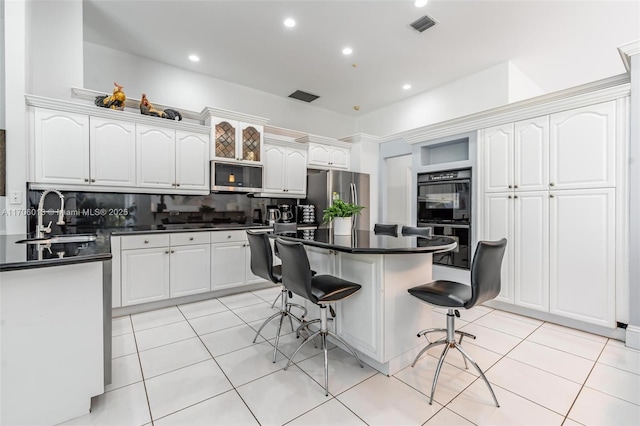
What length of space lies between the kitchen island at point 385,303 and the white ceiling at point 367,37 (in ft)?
8.79

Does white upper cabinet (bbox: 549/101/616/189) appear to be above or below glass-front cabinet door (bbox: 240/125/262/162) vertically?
below

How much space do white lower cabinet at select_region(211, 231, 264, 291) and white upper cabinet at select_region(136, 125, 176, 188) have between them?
92 centimetres

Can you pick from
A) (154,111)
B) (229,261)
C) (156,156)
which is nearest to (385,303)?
(229,261)

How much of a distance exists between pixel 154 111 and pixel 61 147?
1.03m

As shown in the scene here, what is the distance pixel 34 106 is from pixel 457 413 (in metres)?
4.34

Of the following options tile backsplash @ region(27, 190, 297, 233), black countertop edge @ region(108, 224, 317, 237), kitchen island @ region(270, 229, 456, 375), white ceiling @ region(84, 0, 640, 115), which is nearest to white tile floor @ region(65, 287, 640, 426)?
kitchen island @ region(270, 229, 456, 375)

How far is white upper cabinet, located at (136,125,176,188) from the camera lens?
10.8 feet

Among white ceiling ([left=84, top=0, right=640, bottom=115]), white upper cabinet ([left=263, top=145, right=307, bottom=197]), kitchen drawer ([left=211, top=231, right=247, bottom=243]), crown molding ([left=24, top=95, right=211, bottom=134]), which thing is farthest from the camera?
white upper cabinet ([left=263, top=145, right=307, bottom=197])

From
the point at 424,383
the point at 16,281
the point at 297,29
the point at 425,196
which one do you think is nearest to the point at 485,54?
the point at 425,196

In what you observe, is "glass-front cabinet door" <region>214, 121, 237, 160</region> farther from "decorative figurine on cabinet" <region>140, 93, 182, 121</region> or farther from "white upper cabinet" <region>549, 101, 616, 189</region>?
"white upper cabinet" <region>549, 101, 616, 189</region>

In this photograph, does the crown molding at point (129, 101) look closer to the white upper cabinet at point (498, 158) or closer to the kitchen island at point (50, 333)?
the kitchen island at point (50, 333)

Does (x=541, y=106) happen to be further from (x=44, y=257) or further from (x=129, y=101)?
(x=129, y=101)

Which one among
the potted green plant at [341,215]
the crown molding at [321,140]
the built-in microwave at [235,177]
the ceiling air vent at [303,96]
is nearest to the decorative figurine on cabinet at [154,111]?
the built-in microwave at [235,177]

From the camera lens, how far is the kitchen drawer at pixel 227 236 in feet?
11.3
